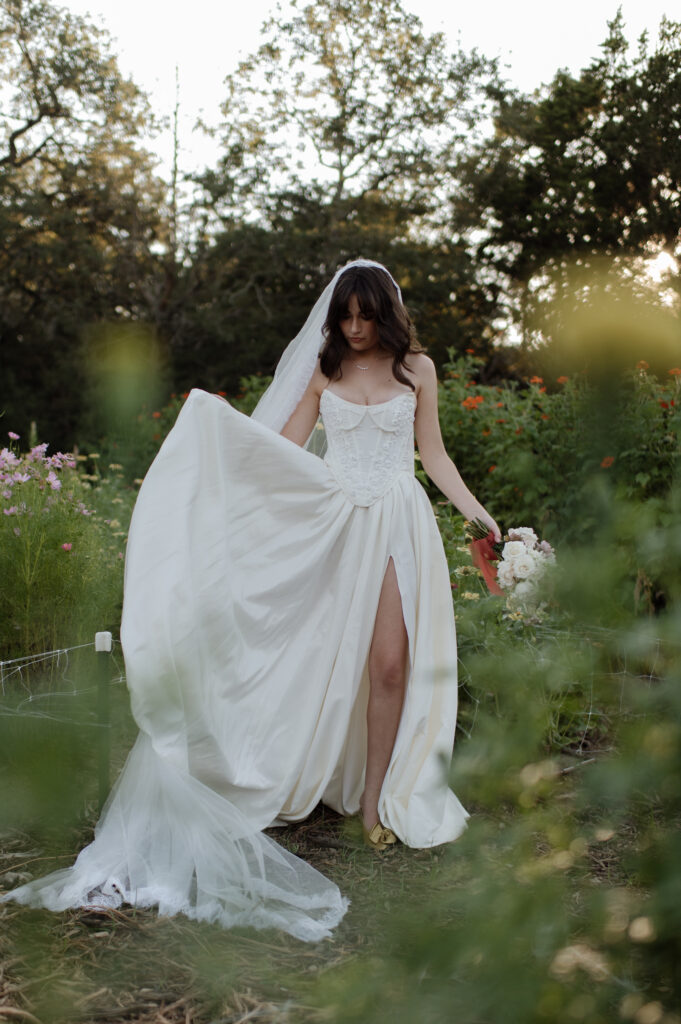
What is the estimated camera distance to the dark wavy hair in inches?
119

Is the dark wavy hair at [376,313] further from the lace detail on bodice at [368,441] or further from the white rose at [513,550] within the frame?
the white rose at [513,550]

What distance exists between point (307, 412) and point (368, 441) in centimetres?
27

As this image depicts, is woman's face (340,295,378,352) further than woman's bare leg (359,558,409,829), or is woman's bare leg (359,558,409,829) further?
woman's face (340,295,378,352)

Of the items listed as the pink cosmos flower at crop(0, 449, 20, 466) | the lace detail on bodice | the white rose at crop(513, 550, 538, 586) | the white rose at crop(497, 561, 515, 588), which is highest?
the lace detail on bodice

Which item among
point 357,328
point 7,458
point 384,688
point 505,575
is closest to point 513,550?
point 505,575

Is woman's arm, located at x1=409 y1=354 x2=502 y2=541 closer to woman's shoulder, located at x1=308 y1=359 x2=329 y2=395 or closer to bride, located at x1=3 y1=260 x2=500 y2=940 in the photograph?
bride, located at x1=3 y1=260 x2=500 y2=940

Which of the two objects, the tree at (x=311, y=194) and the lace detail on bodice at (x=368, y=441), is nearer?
the lace detail on bodice at (x=368, y=441)

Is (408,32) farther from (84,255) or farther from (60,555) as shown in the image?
(60,555)

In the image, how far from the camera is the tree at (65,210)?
13.4 metres

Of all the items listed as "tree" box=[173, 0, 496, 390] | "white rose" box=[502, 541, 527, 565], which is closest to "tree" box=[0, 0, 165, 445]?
"tree" box=[173, 0, 496, 390]

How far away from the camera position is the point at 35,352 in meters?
13.7

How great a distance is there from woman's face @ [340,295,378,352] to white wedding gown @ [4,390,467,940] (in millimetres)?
193

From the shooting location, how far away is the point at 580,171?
15.4 m

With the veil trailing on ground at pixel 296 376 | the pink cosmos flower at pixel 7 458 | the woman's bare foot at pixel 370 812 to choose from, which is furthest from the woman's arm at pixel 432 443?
the pink cosmos flower at pixel 7 458
